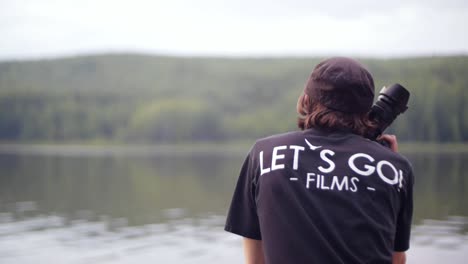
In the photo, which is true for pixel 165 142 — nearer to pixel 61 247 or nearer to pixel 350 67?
pixel 61 247

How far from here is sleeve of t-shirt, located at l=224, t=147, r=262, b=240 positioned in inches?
108

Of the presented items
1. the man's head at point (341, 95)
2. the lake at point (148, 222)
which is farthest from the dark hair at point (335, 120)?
the lake at point (148, 222)

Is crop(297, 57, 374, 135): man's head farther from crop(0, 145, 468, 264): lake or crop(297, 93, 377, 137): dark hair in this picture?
crop(0, 145, 468, 264): lake

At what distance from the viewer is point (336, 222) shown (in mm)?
2473

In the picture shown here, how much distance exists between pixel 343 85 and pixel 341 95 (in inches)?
2.4

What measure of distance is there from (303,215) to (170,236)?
17.3m

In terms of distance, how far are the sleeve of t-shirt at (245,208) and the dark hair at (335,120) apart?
0.35 meters

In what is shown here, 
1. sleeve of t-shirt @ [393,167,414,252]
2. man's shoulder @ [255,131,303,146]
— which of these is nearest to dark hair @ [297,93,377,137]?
man's shoulder @ [255,131,303,146]

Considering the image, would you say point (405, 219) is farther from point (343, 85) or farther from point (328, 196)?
point (343, 85)

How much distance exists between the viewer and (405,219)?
2.70m

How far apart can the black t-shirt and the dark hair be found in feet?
0.15

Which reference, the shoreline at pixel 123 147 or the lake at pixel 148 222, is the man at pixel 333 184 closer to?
the lake at pixel 148 222

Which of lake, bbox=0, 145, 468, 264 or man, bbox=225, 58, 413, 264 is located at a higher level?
man, bbox=225, 58, 413, 264

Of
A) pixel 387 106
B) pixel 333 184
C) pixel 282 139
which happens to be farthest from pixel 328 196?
pixel 387 106
